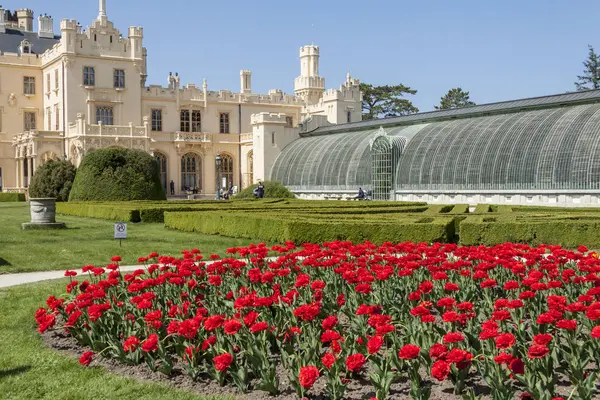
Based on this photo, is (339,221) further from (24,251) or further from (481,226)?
(24,251)

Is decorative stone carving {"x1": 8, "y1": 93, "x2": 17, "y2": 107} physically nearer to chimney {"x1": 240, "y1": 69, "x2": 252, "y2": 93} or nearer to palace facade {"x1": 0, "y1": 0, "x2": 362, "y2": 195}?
palace facade {"x1": 0, "y1": 0, "x2": 362, "y2": 195}

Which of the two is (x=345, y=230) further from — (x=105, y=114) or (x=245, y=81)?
(x=245, y=81)

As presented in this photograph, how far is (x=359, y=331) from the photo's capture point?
735cm

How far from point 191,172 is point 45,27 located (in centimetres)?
2127

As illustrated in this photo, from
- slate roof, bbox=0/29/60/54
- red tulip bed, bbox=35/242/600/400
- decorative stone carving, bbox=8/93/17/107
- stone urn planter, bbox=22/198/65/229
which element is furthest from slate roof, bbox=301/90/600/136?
slate roof, bbox=0/29/60/54

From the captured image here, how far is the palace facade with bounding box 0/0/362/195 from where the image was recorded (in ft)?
175

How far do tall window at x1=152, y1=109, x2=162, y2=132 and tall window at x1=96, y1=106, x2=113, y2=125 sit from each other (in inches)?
162

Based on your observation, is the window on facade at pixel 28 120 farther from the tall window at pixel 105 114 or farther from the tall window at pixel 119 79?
the tall window at pixel 119 79

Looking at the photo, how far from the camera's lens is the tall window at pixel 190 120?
203 ft

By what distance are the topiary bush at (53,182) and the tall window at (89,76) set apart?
1721 centimetres

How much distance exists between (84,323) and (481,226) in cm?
1194

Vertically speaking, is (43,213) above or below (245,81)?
below

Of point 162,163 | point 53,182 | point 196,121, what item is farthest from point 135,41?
point 53,182

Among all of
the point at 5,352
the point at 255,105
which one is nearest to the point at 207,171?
the point at 255,105
